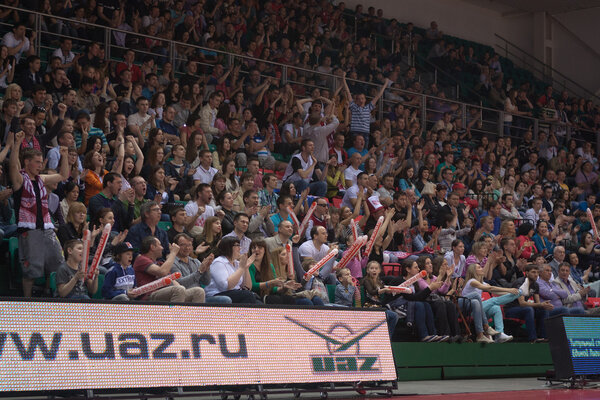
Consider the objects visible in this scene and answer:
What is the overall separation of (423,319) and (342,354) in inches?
112

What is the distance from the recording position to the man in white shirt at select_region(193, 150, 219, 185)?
11.8 meters

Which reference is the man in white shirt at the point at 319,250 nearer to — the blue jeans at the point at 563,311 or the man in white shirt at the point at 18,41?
the blue jeans at the point at 563,311

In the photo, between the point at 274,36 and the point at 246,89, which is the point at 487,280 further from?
the point at 274,36

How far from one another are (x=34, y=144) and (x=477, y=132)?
12.5 meters

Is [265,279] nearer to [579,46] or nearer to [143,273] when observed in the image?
[143,273]

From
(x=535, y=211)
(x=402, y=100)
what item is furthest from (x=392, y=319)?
(x=402, y=100)

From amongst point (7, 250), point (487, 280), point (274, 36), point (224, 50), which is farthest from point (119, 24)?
point (487, 280)

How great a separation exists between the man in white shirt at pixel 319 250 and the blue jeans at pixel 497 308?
223cm

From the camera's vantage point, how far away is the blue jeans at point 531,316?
1152 centimetres

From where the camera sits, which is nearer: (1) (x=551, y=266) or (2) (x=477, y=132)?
(1) (x=551, y=266)

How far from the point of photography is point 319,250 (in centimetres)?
1059

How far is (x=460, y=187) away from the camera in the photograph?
51.0 ft

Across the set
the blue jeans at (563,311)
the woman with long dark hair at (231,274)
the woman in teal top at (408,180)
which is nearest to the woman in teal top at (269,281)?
the woman with long dark hair at (231,274)

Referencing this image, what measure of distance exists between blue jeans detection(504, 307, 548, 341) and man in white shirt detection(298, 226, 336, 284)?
9.38ft
